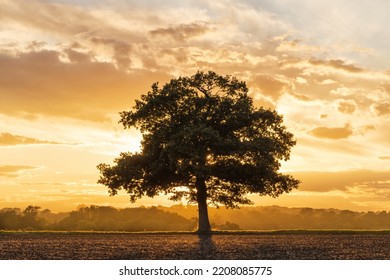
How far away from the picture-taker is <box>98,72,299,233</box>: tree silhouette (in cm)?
5050

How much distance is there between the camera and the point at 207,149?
160 ft

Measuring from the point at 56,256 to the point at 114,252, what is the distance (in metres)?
3.08

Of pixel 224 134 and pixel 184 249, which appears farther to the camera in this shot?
pixel 224 134

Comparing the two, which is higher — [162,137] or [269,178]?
[162,137]

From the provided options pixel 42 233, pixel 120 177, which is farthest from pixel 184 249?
pixel 120 177

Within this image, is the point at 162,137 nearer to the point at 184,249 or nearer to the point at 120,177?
the point at 120,177

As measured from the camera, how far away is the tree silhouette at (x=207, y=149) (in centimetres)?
5050

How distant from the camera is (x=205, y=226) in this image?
51.6m
